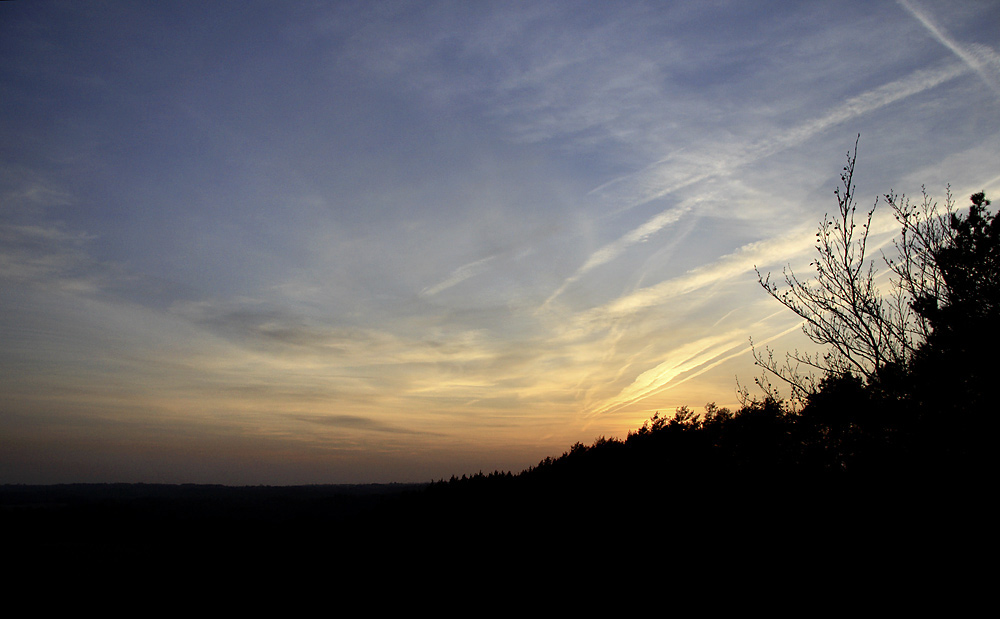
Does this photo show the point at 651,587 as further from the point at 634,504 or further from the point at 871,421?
the point at 871,421

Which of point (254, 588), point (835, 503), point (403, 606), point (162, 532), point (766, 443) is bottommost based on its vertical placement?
point (162, 532)

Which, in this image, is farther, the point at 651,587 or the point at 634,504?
the point at 634,504

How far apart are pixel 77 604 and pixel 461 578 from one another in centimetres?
2872

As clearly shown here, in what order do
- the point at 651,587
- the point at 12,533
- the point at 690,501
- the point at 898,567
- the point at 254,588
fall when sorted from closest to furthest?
the point at 898,567 → the point at 651,587 → the point at 690,501 → the point at 254,588 → the point at 12,533

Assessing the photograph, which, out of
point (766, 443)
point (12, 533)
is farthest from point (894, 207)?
point (12, 533)

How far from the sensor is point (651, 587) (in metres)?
9.30

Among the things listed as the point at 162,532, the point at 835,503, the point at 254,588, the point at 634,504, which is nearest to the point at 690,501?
the point at 634,504

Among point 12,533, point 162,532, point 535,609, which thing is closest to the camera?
point 535,609

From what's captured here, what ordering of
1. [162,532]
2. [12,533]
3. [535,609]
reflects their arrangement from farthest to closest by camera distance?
[162,532] < [12,533] < [535,609]

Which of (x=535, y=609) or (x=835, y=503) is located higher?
(x=835, y=503)

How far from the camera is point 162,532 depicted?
235 feet

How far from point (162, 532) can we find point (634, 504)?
85.4m

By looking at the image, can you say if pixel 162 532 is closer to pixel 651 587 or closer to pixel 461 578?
pixel 461 578

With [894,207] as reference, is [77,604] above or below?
below
